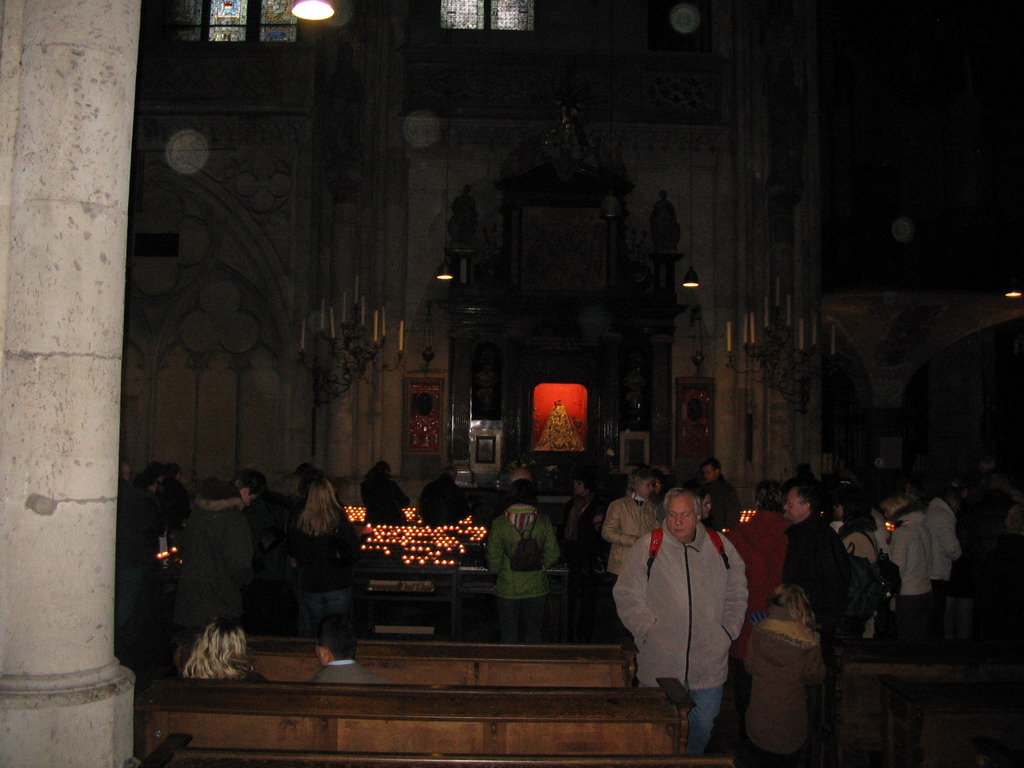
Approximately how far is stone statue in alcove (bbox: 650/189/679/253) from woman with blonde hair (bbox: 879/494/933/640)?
25.4 feet

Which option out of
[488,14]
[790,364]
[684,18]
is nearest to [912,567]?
[790,364]

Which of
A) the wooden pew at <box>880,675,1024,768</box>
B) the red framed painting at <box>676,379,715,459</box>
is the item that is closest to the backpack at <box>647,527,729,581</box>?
the wooden pew at <box>880,675,1024,768</box>

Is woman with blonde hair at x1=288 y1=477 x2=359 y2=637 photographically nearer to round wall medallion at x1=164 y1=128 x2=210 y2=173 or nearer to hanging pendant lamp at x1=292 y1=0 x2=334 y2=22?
hanging pendant lamp at x1=292 y1=0 x2=334 y2=22

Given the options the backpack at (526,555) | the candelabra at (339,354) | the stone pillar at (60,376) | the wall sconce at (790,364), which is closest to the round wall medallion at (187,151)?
the candelabra at (339,354)

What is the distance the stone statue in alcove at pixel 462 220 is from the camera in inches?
535

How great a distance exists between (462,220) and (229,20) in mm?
5456

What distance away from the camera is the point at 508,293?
13672 mm

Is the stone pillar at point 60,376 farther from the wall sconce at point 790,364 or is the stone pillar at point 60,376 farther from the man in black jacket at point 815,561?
the wall sconce at point 790,364

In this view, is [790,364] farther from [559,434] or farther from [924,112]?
[924,112]

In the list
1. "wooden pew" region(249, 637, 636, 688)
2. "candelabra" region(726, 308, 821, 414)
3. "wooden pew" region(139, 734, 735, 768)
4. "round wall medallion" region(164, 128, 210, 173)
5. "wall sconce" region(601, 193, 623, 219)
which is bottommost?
"wooden pew" region(249, 637, 636, 688)

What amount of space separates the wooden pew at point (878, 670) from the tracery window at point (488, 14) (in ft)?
41.4

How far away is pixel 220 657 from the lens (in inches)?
158

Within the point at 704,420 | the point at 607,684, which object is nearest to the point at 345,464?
the point at 704,420

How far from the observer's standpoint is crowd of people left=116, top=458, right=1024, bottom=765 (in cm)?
428
